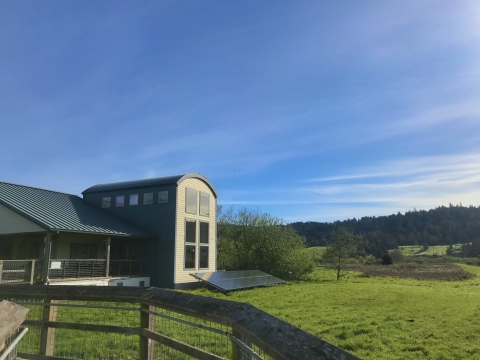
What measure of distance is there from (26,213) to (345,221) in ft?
400

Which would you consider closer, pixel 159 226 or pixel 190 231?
pixel 159 226

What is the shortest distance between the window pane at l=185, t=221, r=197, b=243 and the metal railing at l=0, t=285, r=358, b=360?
1693 cm

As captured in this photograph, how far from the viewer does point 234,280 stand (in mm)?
22500

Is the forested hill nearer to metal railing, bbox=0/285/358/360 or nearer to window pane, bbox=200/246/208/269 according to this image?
window pane, bbox=200/246/208/269

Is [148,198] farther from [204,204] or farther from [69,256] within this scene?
[69,256]

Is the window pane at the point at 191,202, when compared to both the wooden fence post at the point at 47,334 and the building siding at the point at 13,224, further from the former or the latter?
the wooden fence post at the point at 47,334

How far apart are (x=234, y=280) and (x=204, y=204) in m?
5.92

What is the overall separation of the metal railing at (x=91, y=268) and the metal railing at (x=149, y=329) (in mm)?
12561

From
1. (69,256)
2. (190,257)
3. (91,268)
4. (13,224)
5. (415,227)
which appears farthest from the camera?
(415,227)

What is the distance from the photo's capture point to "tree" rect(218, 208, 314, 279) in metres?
33.5

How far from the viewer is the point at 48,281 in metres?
16.5

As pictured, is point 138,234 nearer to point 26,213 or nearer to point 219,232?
point 26,213

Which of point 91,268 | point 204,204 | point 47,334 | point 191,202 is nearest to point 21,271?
point 91,268

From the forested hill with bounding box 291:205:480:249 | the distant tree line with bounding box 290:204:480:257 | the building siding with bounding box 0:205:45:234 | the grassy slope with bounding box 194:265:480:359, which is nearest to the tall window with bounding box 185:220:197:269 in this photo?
the building siding with bounding box 0:205:45:234
